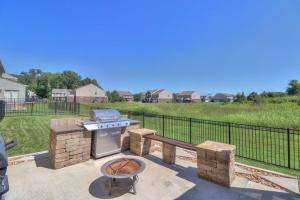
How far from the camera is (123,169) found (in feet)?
10.3

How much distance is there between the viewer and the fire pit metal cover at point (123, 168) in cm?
290

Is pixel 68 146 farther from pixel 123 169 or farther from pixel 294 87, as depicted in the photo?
pixel 294 87

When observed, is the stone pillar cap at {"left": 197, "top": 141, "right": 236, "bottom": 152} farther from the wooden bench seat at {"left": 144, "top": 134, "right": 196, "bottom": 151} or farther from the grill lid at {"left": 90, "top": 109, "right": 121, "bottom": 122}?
the grill lid at {"left": 90, "top": 109, "right": 121, "bottom": 122}

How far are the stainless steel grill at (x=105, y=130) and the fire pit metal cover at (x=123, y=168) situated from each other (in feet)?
4.22

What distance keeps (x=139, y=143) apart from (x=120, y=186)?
1717 millimetres

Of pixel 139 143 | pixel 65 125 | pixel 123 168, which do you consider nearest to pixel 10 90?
pixel 65 125

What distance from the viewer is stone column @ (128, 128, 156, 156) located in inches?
193

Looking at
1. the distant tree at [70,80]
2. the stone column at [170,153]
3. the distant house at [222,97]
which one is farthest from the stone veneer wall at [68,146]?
the distant house at [222,97]

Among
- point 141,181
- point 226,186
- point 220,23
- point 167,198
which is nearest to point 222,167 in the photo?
point 226,186

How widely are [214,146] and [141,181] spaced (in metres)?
1.64

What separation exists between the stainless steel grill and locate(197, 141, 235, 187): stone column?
228cm

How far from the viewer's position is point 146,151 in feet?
16.5

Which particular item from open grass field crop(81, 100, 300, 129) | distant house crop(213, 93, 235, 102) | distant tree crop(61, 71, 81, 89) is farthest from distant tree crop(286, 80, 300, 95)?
distant tree crop(61, 71, 81, 89)

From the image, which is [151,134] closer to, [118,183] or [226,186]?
[118,183]
